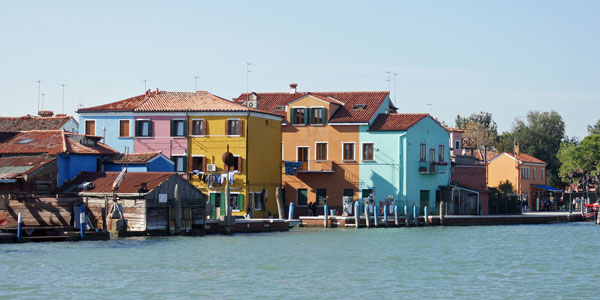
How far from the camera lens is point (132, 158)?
55.0 meters

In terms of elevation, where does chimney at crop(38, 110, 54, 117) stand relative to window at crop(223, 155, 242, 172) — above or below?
above

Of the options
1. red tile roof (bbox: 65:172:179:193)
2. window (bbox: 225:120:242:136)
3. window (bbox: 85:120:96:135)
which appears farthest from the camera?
window (bbox: 85:120:96:135)

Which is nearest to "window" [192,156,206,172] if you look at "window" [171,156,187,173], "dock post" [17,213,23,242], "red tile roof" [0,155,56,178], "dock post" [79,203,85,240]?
"window" [171,156,187,173]

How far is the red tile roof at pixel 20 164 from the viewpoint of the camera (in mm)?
47688

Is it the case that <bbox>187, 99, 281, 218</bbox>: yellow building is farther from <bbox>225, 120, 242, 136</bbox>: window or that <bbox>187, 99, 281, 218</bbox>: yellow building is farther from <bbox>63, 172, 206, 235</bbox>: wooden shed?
<bbox>63, 172, 206, 235</bbox>: wooden shed

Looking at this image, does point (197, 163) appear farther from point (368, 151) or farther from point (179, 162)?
point (368, 151)

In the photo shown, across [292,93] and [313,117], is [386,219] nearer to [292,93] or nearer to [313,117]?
[313,117]

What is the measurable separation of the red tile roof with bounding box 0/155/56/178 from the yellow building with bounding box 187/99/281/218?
41.7ft

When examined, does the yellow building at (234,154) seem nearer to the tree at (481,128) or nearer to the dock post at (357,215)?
the dock post at (357,215)

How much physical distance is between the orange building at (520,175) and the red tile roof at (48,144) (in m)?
42.8

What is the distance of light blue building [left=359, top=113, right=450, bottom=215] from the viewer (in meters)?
63.2

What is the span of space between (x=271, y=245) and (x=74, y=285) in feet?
51.5

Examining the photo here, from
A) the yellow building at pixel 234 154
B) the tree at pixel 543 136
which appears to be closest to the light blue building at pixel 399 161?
the yellow building at pixel 234 154

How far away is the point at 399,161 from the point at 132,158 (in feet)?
60.4
